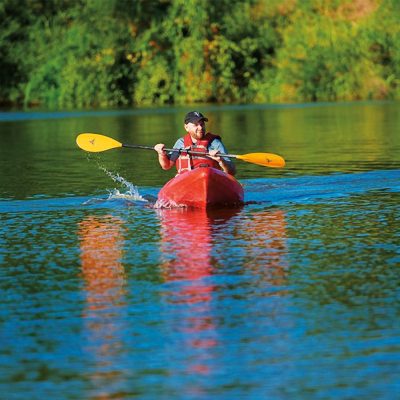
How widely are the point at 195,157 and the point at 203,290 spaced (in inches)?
289

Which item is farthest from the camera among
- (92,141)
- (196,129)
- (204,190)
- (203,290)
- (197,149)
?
(92,141)

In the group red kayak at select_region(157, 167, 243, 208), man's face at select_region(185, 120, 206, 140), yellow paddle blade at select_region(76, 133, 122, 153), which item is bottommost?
red kayak at select_region(157, 167, 243, 208)

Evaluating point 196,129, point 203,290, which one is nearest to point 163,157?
point 196,129

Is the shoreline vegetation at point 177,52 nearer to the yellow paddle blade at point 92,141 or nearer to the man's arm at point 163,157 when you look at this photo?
the yellow paddle blade at point 92,141

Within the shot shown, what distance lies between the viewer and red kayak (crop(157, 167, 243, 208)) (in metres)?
17.2

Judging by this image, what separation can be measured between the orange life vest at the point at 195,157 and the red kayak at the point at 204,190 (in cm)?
52

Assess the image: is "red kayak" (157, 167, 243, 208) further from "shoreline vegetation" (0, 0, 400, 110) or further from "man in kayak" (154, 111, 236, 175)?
"shoreline vegetation" (0, 0, 400, 110)

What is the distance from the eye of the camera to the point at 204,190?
17141 mm

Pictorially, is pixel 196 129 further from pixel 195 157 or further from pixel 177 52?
pixel 177 52

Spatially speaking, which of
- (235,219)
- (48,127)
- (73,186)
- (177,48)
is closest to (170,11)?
(177,48)

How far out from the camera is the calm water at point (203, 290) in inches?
322

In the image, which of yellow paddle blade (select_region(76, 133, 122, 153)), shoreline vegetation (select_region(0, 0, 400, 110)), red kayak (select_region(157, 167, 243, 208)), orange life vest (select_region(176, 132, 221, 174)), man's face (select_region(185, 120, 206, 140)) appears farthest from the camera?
shoreline vegetation (select_region(0, 0, 400, 110))

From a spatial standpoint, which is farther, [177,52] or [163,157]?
[177,52]

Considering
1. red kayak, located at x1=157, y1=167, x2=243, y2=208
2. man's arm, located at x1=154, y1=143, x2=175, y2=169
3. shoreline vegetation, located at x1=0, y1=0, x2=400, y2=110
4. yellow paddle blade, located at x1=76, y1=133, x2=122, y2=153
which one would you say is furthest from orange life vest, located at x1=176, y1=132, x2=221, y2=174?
shoreline vegetation, located at x1=0, y1=0, x2=400, y2=110
